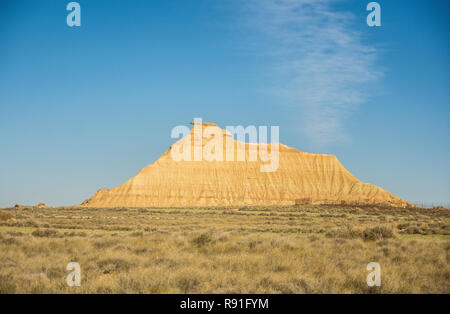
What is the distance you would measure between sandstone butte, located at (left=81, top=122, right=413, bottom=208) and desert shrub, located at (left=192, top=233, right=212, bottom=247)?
71743 mm

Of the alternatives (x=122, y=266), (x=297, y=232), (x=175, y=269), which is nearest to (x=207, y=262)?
(x=175, y=269)

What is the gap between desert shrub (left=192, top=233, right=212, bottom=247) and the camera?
47.6ft

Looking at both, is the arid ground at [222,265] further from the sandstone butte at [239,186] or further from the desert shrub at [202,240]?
the sandstone butte at [239,186]

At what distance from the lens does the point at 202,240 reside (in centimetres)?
1475

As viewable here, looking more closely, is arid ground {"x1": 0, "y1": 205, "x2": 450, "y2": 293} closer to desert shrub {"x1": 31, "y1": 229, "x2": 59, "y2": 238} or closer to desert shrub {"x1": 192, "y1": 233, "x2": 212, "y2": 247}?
desert shrub {"x1": 192, "y1": 233, "x2": 212, "y2": 247}

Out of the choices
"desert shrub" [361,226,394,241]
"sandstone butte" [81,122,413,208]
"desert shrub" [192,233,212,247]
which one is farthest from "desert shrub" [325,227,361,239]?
"sandstone butte" [81,122,413,208]

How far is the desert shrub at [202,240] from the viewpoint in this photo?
47.6 feet

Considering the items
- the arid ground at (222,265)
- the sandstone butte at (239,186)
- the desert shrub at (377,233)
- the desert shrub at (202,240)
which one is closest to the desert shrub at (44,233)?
the arid ground at (222,265)

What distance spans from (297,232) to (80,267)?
46.7 feet

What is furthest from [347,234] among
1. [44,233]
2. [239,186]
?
[239,186]

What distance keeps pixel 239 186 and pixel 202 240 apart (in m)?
80.5

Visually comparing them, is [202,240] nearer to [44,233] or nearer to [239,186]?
[44,233]

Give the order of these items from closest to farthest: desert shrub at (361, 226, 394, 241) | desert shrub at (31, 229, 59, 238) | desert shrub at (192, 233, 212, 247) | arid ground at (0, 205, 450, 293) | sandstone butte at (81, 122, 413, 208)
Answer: arid ground at (0, 205, 450, 293)
desert shrub at (192, 233, 212, 247)
desert shrub at (361, 226, 394, 241)
desert shrub at (31, 229, 59, 238)
sandstone butte at (81, 122, 413, 208)

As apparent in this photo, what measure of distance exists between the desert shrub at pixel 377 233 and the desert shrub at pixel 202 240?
23.3 feet
